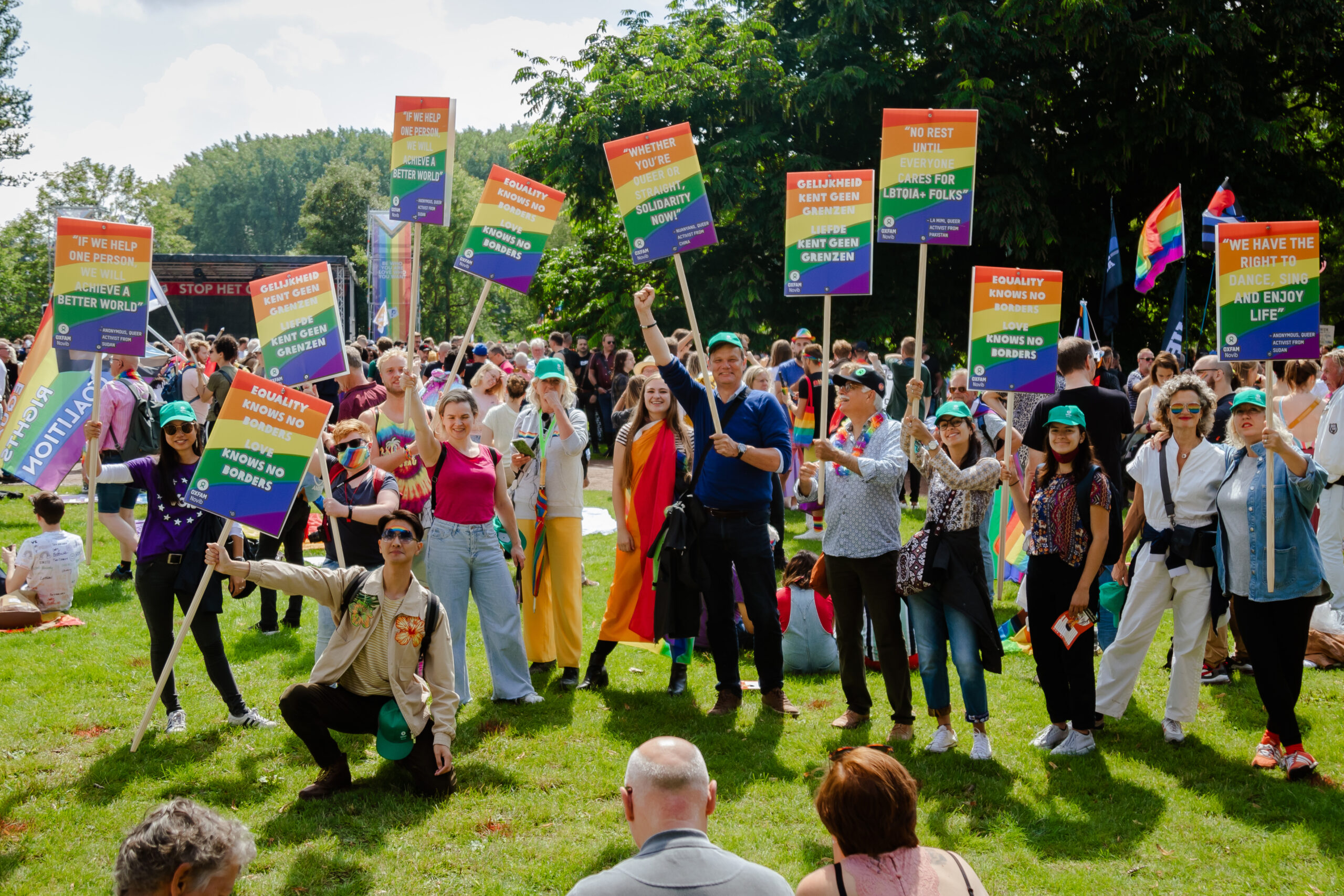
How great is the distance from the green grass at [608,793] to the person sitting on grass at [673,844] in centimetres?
207

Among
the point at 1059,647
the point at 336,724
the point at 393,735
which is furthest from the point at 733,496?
the point at 336,724

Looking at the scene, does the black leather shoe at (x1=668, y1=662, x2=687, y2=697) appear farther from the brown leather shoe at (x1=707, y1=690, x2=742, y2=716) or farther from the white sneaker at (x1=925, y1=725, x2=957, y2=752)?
the white sneaker at (x1=925, y1=725, x2=957, y2=752)

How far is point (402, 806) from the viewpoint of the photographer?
5.21m

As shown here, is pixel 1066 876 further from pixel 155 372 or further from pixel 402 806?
pixel 155 372

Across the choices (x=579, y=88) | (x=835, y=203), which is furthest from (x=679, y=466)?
(x=579, y=88)

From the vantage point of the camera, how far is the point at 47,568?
28.3ft

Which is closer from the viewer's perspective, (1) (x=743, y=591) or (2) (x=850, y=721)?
(2) (x=850, y=721)

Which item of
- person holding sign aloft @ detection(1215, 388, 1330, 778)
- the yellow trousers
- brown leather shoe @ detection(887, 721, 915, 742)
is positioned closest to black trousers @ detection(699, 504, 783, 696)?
brown leather shoe @ detection(887, 721, 915, 742)

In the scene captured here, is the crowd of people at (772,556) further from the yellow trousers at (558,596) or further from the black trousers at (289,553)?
the black trousers at (289,553)

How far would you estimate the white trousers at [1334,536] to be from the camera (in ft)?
25.7

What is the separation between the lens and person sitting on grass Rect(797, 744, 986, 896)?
2.64 m

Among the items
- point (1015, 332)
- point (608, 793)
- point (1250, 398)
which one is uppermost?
point (1015, 332)

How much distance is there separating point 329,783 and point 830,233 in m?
4.41

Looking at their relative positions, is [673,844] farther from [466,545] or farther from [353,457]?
[353,457]
